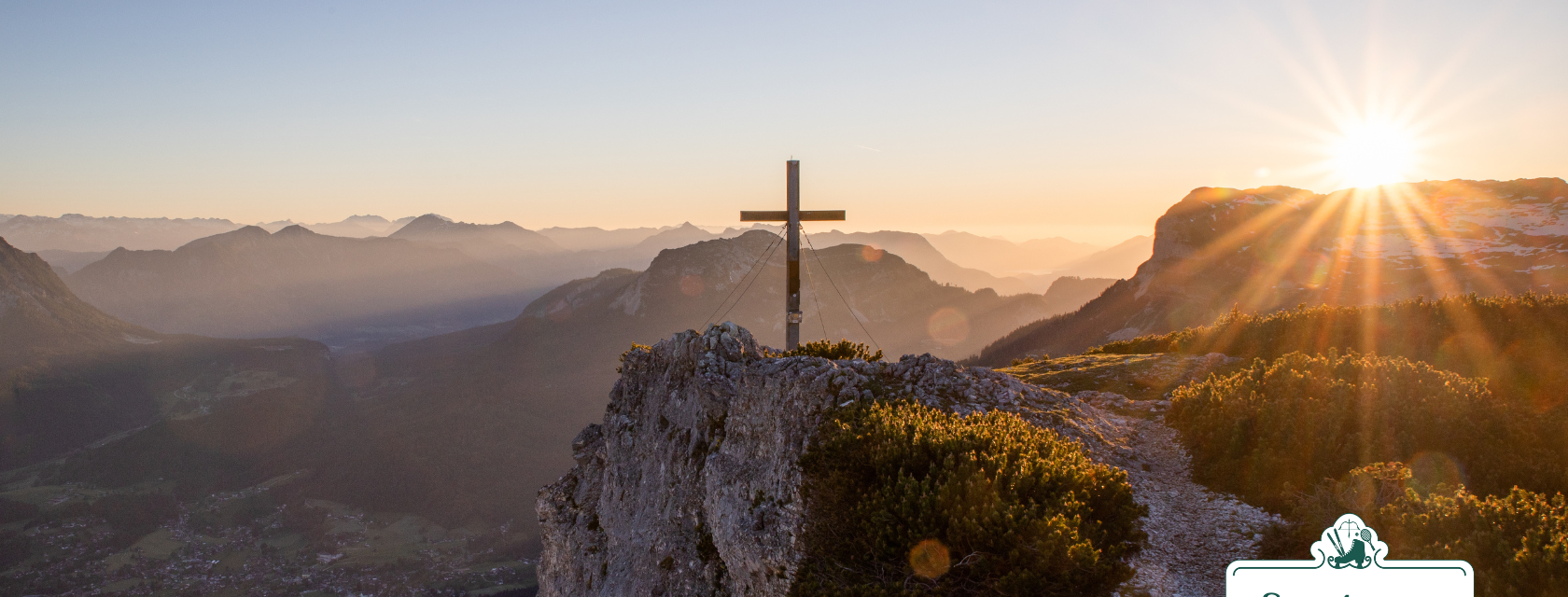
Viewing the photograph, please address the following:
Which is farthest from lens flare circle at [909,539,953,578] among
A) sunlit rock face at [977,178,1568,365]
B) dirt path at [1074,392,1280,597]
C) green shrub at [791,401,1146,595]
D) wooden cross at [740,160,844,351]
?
sunlit rock face at [977,178,1568,365]

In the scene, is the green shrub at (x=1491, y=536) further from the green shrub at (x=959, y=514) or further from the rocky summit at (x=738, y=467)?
the green shrub at (x=959, y=514)

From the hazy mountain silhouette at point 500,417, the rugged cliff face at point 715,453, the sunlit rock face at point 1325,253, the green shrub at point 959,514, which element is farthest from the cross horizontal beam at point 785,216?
the hazy mountain silhouette at point 500,417

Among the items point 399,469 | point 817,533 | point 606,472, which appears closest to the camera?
point 817,533

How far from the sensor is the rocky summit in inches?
380

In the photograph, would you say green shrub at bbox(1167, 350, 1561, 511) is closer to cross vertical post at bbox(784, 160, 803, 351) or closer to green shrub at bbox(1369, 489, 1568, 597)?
green shrub at bbox(1369, 489, 1568, 597)

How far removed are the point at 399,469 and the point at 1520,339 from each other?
167132 mm

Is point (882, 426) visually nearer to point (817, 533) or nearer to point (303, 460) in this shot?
point (817, 533)

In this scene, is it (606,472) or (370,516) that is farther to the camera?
(370,516)

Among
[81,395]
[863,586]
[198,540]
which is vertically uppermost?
[863,586]

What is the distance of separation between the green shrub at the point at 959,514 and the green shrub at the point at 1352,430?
2.53 m

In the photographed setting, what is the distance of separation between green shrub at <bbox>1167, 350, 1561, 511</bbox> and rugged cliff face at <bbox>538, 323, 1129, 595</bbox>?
186 centimetres

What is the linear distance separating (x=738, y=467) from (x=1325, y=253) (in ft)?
215

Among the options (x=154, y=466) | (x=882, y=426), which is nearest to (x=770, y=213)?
(x=882, y=426)

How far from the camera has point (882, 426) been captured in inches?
390
